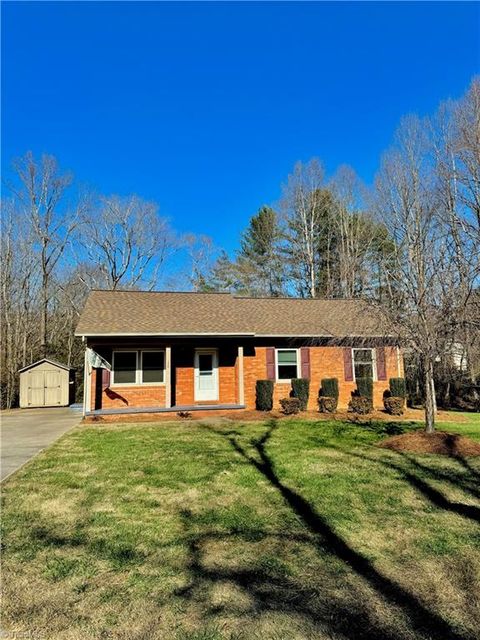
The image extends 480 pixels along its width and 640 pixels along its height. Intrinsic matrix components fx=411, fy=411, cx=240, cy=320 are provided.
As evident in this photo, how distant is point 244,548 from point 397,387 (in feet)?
42.9

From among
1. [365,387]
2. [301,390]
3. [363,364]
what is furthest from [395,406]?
[301,390]

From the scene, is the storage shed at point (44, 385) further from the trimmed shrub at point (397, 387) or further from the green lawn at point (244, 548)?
the trimmed shrub at point (397, 387)

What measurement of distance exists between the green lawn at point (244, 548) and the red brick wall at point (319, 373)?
7.82m

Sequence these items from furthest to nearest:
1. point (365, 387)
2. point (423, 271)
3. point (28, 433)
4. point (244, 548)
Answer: point (365, 387), point (28, 433), point (423, 271), point (244, 548)

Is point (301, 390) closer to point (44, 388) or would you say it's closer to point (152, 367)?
point (152, 367)

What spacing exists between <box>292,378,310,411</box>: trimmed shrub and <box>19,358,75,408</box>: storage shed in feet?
33.6

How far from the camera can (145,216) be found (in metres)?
29.9

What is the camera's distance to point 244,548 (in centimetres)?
384

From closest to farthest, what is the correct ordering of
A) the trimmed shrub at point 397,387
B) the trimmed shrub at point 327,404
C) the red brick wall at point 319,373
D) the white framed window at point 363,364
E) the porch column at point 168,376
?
the porch column at point 168,376 < the trimmed shrub at point 327,404 < the red brick wall at point 319,373 < the trimmed shrub at point 397,387 < the white framed window at point 363,364

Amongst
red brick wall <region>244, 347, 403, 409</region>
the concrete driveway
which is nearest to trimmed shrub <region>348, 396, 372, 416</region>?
red brick wall <region>244, 347, 403, 409</region>

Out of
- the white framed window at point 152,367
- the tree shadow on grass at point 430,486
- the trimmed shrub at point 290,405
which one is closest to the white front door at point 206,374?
the white framed window at point 152,367

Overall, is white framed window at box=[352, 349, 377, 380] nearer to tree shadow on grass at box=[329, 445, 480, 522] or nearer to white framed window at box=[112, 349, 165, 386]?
white framed window at box=[112, 349, 165, 386]

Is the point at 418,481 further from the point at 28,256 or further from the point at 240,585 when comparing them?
the point at 28,256

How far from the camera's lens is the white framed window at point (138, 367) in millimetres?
14375
